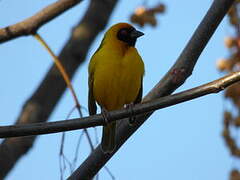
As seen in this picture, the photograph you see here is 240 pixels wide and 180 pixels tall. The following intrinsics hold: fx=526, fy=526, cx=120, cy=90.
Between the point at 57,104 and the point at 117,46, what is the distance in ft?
2.76

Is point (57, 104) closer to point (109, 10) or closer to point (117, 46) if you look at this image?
point (117, 46)

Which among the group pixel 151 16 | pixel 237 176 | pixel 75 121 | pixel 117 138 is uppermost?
pixel 75 121

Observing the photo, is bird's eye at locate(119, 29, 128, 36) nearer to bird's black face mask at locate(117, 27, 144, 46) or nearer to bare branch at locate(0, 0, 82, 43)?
bird's black face mask at locate(117, 27, 144, 46)

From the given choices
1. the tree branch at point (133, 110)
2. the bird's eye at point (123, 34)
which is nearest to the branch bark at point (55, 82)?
the bird's eye at point (123, 34)

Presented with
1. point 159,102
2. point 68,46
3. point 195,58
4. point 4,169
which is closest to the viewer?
point 159,102

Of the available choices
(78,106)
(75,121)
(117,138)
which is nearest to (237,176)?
(117,138)

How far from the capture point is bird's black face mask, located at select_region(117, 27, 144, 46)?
5181mm

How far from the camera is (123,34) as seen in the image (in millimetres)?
5281

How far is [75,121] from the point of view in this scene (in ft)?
9.93

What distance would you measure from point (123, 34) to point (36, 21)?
1263mm

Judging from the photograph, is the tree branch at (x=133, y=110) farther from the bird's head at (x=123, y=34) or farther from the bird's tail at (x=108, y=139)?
the bird's head at (x=123, y=34)

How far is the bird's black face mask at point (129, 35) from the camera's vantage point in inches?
204

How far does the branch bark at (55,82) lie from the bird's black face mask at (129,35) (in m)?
0.35

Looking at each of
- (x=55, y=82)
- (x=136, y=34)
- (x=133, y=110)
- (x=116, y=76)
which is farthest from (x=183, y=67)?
(x=55, y=82)
